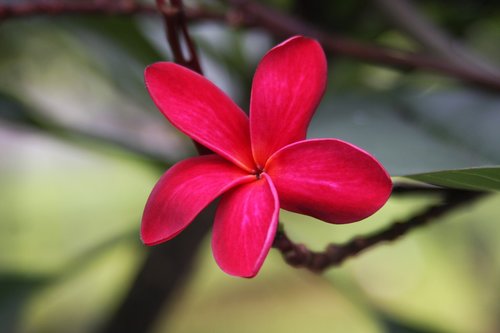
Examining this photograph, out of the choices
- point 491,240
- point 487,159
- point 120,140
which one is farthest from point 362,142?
point 491,240

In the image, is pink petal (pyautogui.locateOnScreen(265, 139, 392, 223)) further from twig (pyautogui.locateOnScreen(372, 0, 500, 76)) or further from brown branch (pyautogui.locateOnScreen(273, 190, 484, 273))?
twig (pyautogui.locateOnScreen(372, 0, 500, 76))

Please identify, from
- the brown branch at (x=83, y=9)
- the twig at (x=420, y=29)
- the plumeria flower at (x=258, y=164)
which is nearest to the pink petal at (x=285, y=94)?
the plumeria flower at (x=258, y=164)

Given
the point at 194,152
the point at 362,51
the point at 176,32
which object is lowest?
the point at 194,152

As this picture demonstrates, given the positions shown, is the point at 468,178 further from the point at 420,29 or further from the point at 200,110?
the point at 420,29

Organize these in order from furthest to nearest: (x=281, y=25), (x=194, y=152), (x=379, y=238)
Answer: (x=194, y=152), (x=281, y=25), (x=379, y=238)

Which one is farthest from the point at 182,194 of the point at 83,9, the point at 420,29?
the point at 420,29

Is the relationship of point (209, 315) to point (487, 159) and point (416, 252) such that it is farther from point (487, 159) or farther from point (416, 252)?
point (487, 159)

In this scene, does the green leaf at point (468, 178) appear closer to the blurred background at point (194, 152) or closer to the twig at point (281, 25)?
the blurred background at point (194, 152)
